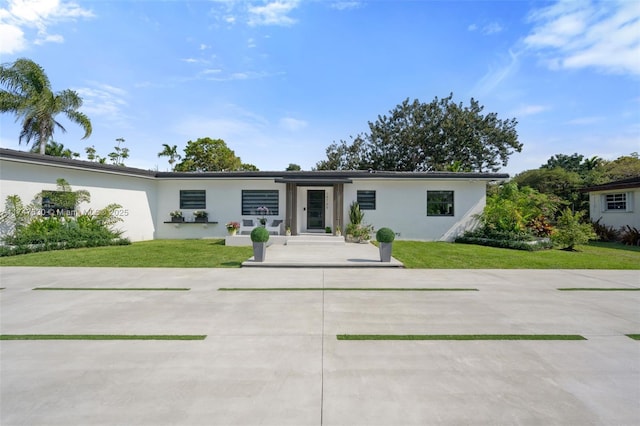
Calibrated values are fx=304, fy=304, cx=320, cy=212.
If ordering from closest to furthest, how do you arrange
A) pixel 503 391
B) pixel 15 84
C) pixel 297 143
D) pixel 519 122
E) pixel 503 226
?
pixel 503 391, pixel 503 226, pixel 15 84, pixel 297 143, pixel 519 122

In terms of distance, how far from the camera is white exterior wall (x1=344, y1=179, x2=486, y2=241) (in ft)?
52.8

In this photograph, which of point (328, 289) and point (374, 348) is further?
point (328, 289)

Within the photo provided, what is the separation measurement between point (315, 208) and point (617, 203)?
682 inches

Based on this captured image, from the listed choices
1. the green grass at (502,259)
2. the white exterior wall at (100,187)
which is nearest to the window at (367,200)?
the green grass at (502,259)

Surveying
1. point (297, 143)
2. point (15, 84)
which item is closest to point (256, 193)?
point (297, 143)

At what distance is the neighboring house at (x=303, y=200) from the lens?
15352mm

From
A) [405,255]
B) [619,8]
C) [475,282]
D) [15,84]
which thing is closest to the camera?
[475,282]

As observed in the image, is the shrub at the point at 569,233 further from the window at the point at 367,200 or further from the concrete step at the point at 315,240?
the concrete step at the point at 315,240

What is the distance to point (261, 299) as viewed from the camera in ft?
18.9

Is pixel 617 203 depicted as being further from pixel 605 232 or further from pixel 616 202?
pixel 605 232

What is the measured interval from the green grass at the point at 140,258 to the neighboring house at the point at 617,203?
65.8 ft

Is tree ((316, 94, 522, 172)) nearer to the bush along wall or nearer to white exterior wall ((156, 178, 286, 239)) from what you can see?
white exterior wall ((156, 178, 286, 239))

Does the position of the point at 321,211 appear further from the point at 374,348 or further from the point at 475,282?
the point at 374,348

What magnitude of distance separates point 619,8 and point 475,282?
8.88m
